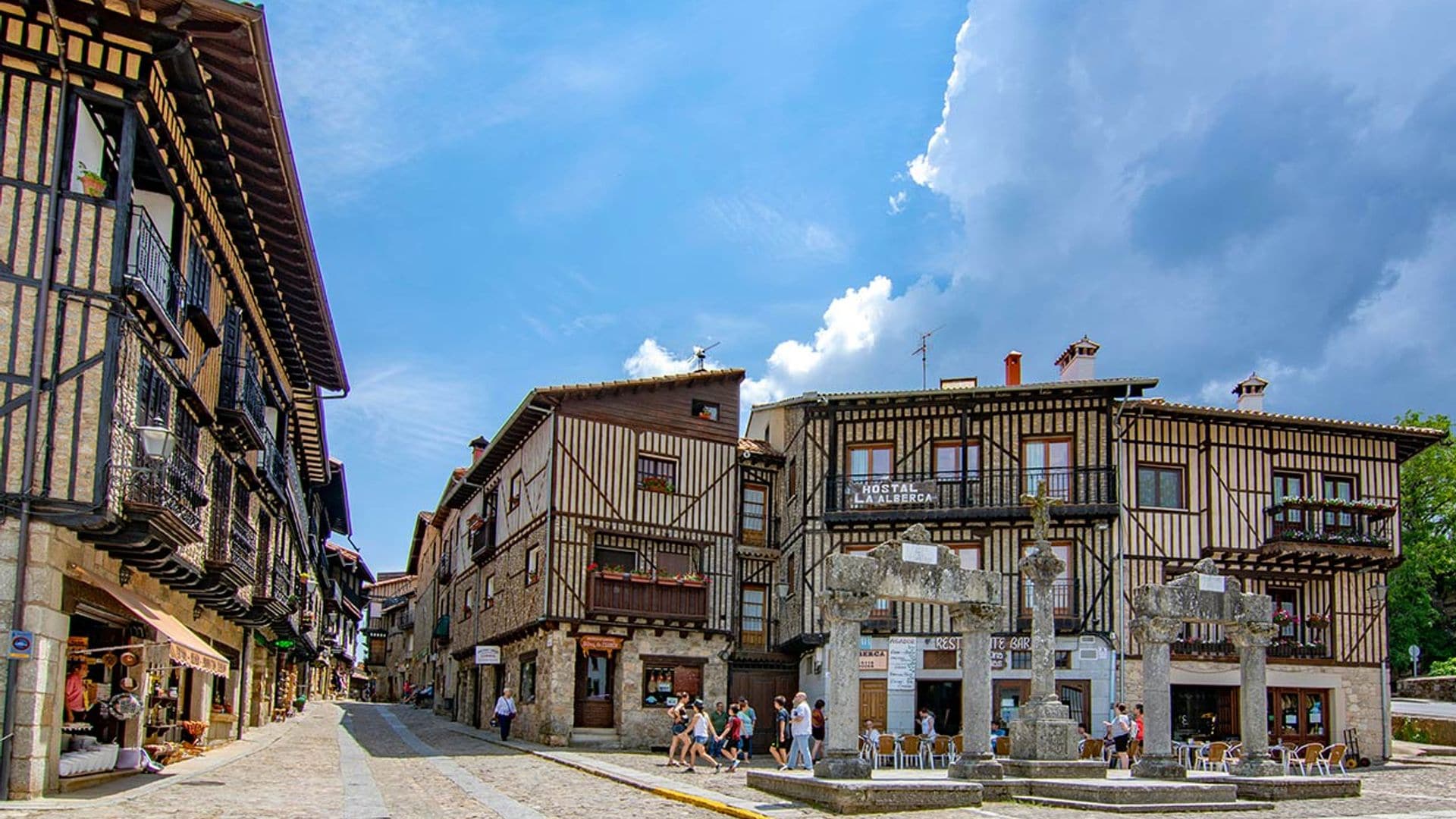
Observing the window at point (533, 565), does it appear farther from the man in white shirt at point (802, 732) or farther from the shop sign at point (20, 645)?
the shop sign at point (20, 645)

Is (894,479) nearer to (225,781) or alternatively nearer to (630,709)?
(630,709)

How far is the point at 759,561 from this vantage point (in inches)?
1278

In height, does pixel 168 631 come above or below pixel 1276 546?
below

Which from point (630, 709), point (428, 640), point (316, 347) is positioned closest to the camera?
point (316, 347)

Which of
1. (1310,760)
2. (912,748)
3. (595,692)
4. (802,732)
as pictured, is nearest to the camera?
(802,732)

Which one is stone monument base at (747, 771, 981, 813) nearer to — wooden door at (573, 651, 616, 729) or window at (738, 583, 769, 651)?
wooden door at (573, 651, 616, 729)

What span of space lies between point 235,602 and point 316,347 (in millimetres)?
6270

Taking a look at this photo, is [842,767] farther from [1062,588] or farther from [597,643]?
[1062,588]

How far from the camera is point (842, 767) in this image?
16.1 meters

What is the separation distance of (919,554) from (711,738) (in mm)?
7084

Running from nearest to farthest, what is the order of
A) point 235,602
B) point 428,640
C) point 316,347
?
point 235,602, point 316,347, point 428,640

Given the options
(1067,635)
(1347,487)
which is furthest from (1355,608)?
(1067,635)

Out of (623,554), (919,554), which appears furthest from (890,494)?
(919,554)

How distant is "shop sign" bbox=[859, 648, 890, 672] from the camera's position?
28562 millimetres
